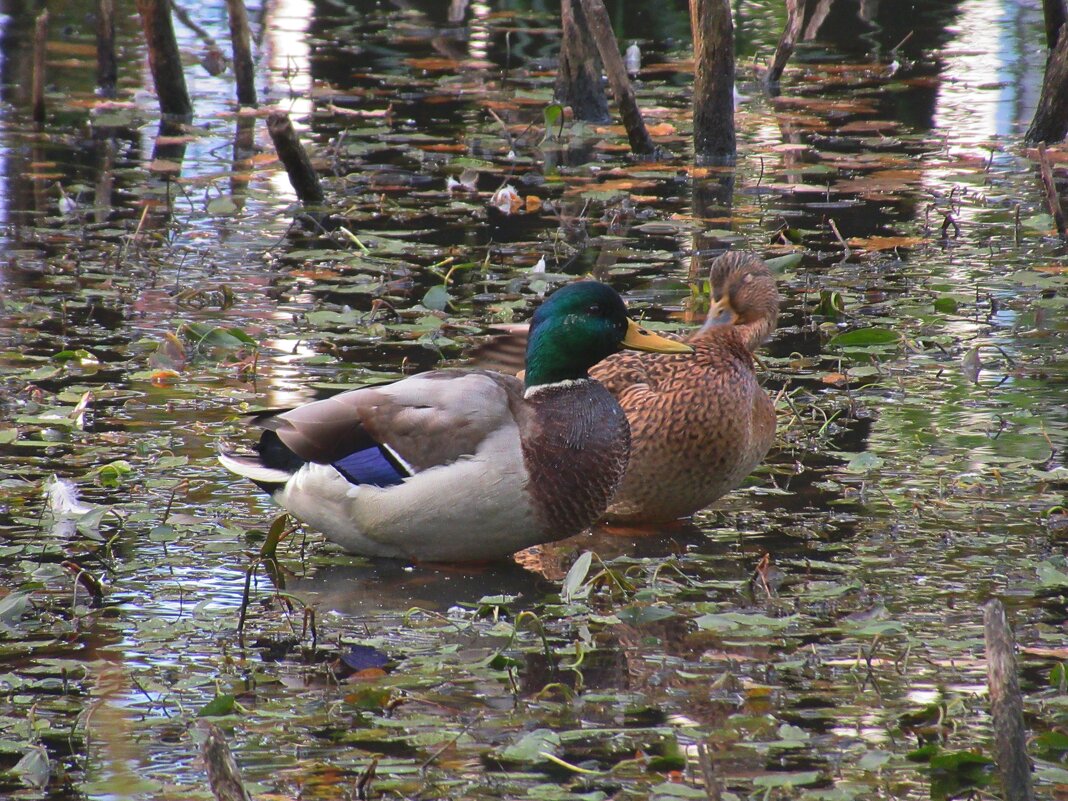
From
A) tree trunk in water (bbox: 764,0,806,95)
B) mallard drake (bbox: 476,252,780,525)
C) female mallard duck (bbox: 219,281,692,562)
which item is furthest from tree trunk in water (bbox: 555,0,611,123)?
female mallard duck (bbox: 219,281,692,562)

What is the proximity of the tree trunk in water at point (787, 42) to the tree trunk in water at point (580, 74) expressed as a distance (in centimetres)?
128

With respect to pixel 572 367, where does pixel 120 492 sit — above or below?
below

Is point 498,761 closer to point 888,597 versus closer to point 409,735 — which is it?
point 409,735

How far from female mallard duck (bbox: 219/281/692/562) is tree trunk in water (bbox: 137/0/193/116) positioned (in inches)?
226

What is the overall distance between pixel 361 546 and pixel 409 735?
4.17ft

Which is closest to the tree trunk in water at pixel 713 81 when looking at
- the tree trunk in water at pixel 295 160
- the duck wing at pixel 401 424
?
the tree trunk in water at pixel 295 160

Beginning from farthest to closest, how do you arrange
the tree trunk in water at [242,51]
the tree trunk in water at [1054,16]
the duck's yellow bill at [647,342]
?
the tree trunk in water at [242,51], the tree trunk in water at [1054,16], the duck's yellow bill at [647,342]

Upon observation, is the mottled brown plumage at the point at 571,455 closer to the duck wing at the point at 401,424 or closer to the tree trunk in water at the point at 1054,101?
the duck wing at the point at 401,424

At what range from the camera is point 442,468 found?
14.9 feet

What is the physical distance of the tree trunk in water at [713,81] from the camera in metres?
8.83

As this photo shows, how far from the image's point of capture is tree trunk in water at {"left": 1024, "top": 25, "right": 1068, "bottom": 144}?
884cm

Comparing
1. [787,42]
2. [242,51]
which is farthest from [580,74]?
[242,51]

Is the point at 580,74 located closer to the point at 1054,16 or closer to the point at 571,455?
the point at 1054,16

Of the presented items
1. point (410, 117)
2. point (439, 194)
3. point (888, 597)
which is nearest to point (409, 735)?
point (888, 597)
